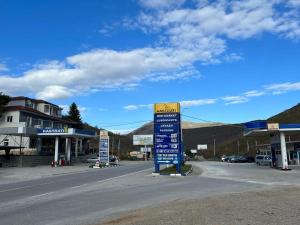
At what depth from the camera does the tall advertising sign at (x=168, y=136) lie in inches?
1452

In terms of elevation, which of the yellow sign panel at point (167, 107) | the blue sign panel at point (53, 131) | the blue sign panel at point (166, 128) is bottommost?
the blue sign panel at point (166, 128)

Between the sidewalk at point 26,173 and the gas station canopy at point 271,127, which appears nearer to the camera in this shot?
the sidewalk at point 26,173

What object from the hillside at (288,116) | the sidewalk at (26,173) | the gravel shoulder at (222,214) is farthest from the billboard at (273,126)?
the hillside at (288,116)

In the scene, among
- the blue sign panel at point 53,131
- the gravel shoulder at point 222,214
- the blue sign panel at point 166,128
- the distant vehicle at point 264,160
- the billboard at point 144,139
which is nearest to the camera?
the gravel shoulder at point 222,214

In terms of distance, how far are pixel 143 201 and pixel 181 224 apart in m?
6.58

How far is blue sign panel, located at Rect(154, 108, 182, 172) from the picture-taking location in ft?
121

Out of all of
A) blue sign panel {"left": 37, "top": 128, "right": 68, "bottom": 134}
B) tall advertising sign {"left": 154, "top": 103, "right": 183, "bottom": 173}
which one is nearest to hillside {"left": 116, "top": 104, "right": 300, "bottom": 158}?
blue sign panel {"left": 37, "top": 128, "right": 68, "bottom": 134}

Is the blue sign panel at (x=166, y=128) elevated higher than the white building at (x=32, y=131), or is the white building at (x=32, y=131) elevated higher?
the white building at (x=32, y=131)

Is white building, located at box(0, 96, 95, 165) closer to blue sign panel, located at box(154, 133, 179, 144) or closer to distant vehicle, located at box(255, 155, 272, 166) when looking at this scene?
distant vehicle, located at box(255, 155, 272, 166)

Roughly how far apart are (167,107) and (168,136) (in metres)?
2.55

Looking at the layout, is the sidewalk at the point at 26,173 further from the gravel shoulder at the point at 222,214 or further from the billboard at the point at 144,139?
the billboard at the point at 144,139

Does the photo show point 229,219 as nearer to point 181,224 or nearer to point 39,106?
point 181,224

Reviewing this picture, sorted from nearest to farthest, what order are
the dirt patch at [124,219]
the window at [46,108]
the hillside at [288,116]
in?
the dirt patch at [124,219], the window at [46,108], the hillside at [288,116]

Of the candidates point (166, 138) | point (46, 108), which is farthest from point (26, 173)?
point (46, 108)
